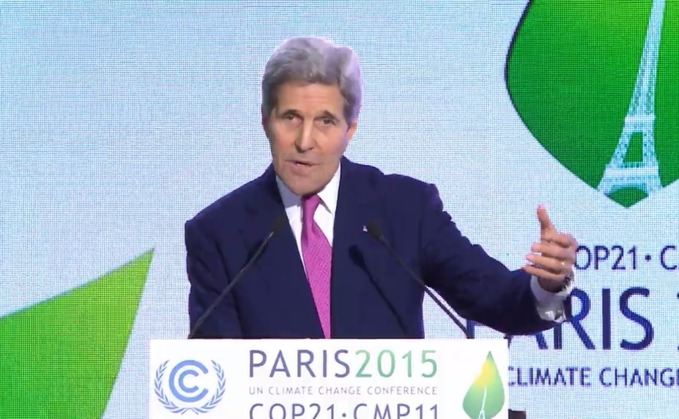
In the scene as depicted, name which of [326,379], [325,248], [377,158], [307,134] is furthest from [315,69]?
[326,379]

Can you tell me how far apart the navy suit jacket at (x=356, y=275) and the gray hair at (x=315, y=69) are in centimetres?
19

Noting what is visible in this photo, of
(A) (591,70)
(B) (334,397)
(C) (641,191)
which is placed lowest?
(B) (334,397)

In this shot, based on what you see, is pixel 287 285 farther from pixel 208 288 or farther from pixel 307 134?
pixel 307 134

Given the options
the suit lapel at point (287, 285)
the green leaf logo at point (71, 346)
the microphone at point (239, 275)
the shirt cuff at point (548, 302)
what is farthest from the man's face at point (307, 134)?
the green leaf logo at point (71, 346)

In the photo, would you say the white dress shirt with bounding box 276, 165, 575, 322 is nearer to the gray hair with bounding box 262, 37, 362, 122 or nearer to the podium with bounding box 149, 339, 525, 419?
the gray hair with bounding box 262, 37, 362, 122

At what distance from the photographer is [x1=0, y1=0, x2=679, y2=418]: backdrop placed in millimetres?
3127

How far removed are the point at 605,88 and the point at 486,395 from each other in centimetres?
156

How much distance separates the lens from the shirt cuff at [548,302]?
215 centimetres

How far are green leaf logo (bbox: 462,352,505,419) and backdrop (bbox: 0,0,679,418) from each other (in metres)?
1.24

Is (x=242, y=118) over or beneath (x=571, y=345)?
over

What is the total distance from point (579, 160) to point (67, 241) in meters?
1.51

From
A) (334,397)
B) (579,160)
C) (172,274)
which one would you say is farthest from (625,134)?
(334,397)

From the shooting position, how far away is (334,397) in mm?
1845

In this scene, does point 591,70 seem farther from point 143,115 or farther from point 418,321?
point 143,115
